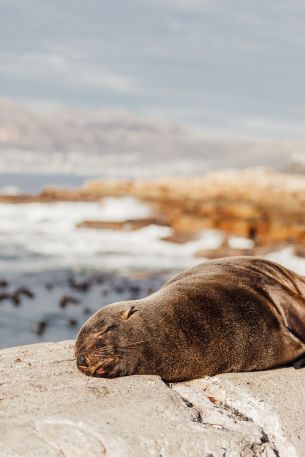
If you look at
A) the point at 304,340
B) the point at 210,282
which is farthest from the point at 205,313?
the point at 304,340

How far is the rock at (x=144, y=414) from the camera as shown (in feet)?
15.3

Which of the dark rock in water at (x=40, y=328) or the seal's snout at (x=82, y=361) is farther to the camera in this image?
the dark rock in water at (x=40, y=328)

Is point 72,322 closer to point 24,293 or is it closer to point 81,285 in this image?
point 24,293

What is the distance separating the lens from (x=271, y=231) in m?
33.9

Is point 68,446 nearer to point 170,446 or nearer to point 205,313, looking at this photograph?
point 170,446

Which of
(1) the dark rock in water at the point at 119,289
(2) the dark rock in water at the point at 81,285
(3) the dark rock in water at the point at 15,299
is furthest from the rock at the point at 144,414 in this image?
(2) the dark rock in water at the point at 81,285

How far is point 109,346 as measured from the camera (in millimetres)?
6027

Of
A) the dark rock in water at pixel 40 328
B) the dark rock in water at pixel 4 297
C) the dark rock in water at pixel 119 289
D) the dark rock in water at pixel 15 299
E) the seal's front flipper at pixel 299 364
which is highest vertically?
the seal's front flipper at pixel 299 364

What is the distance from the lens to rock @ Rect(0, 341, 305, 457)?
4.66 m

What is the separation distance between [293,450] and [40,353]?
8.50 ft

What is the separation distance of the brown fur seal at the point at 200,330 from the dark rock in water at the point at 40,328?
380 inches

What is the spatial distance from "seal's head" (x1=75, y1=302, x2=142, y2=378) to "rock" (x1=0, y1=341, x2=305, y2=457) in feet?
0.37

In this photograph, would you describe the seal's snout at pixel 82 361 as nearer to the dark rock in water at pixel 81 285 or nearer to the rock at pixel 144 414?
the rock at pixel 144 414

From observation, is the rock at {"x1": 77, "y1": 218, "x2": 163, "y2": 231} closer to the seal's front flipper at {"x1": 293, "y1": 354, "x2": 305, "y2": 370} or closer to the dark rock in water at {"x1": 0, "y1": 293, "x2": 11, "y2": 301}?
the dark rock in water at {"x1": 0, "y1": 293, "x2": 11, "y2": 301}
